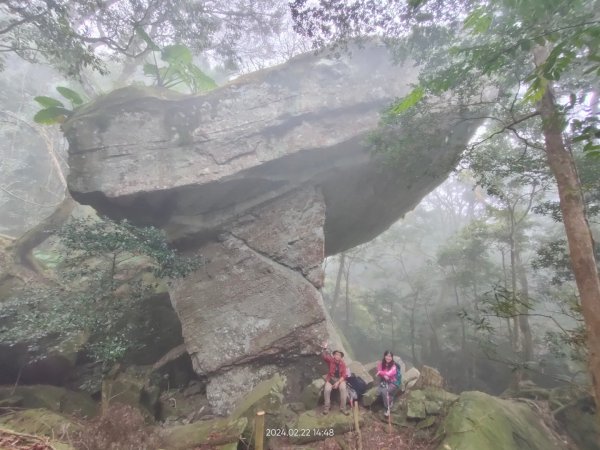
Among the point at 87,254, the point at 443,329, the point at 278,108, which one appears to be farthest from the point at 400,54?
the point at 443,329

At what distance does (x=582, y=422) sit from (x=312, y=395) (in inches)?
241

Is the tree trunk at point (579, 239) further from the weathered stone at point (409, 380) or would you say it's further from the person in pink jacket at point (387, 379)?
the weathered stone at point (409, 380)

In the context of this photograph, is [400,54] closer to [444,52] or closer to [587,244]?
[444,52]

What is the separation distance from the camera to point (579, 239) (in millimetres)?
4762

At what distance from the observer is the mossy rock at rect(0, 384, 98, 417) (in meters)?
7.01

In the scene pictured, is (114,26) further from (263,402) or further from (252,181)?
(263,402)

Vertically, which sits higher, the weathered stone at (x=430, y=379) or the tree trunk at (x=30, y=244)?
the tree trunk at (x=30, y=244)

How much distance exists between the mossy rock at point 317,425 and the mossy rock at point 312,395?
0.80m

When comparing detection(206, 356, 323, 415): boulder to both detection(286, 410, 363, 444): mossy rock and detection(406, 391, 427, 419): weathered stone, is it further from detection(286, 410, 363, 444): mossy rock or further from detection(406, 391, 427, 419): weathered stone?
detection(406, 391, 427, 419): weathered stone

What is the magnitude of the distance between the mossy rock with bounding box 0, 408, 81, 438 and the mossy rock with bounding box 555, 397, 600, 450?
10.1m

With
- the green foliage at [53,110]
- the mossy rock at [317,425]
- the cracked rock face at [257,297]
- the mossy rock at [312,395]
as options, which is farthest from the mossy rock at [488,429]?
the green foliage at [53,110]

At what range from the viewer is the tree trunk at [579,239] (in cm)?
452

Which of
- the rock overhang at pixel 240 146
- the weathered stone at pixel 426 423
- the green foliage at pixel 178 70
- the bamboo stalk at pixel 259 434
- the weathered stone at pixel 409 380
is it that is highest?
the green foliage at pixel 178 70

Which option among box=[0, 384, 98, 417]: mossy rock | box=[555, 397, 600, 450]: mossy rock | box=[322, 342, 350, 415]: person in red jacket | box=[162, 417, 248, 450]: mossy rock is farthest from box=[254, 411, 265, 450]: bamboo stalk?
box=[555, 397, 600, 450]: mossy rock
